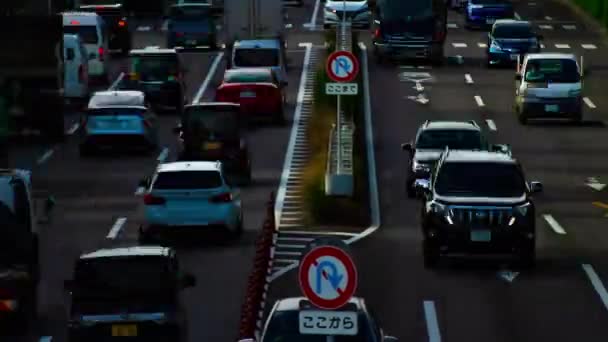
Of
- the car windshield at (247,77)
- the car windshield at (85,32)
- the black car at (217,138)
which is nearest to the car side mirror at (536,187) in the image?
the black car at (217,138)

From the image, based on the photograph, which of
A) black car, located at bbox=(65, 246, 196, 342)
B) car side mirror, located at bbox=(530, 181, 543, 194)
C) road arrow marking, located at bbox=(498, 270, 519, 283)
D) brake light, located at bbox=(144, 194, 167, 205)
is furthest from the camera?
brake light, located at bbox=(144, 194, 167, 205)

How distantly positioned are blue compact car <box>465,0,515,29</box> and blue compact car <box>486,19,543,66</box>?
12833 millimetres

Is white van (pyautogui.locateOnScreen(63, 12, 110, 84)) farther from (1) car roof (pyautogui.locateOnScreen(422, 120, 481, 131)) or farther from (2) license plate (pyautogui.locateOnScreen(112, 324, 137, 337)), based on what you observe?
(2) license plate (pyautogui.locateOnScreen(112, 324, 137, 337))

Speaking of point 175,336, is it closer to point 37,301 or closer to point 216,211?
point 37,301

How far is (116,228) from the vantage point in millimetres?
37000

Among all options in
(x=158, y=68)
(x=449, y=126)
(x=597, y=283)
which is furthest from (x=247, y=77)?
(x=597, y=283)

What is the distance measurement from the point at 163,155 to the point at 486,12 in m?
34.5

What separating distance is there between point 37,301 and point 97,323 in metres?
5.23

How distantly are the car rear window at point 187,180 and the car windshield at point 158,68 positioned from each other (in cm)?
2099

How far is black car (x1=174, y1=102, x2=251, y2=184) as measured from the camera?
43156mm

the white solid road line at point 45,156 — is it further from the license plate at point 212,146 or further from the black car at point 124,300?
the black car at point 124,300

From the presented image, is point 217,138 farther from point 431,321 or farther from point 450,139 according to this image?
point 431,321

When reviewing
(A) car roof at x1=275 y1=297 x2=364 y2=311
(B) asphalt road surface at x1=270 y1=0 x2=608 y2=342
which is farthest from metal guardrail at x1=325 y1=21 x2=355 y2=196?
(A) car roof at x1=275 y1=297 x2=364 y2=311

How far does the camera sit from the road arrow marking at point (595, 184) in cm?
Result: 4334
